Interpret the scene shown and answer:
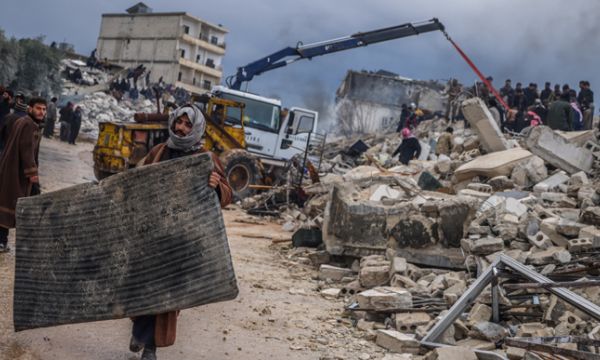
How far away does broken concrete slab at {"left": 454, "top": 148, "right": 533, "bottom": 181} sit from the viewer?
39.1 feet

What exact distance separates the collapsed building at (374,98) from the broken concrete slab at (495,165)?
30.4 metres

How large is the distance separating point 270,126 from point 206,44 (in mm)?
46262

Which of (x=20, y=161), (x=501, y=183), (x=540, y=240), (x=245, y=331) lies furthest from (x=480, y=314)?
(x=501, y=183)

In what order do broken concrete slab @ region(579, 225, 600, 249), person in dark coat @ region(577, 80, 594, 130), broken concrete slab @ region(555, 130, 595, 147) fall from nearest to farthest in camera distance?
broken concrete slab @ region(579, 225, 600, 249) → broken concrete slab @ region(555, 130, 595, 147) → person in dark coat @ region(577, 80, 594, 130)

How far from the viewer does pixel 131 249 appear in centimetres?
400

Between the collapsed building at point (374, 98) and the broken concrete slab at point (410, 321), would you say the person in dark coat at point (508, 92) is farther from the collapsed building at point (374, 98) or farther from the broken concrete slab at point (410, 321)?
the collapsed building at point (374, 98)

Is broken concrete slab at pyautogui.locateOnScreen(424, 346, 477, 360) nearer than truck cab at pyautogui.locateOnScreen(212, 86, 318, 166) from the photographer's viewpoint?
Yes

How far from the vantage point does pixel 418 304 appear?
6.43 m

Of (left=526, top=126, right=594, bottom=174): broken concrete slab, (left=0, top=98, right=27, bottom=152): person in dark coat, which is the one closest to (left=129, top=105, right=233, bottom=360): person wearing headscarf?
(left=0, top=98, right=27, bottom=152): person in dark coat

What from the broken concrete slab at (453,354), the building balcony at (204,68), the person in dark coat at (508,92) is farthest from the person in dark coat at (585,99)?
the building balcony at (204,68)

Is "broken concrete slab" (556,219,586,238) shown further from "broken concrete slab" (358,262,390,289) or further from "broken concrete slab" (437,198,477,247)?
"broken concrete slab" (358,262,390,289)

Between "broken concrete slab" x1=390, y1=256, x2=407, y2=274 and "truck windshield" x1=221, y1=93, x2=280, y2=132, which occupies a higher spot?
"truck windshield" x1=221, y1=93, x2=280, y2=132

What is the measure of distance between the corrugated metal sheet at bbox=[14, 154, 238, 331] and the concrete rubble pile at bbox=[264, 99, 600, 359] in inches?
70.2

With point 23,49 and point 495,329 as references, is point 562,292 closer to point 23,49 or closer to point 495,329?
point 495,329
